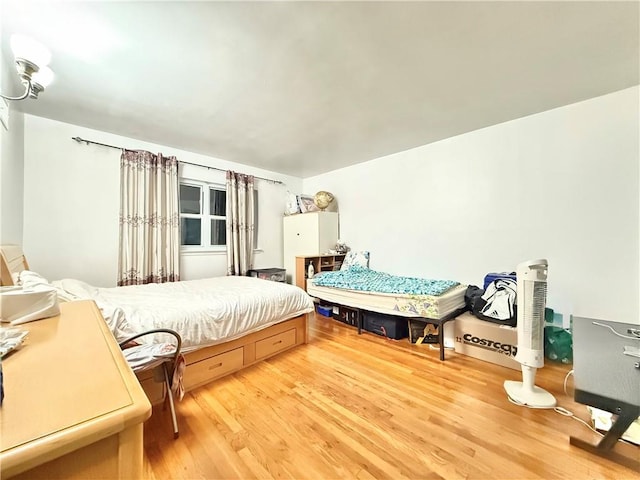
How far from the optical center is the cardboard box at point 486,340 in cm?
224

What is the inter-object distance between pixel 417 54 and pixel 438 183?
192 centimetres

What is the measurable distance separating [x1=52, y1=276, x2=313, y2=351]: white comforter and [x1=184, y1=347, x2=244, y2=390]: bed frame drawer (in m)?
0.17

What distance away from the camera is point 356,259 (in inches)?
166

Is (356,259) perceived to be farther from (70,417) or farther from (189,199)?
(70,417)

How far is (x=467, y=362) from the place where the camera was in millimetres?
2344

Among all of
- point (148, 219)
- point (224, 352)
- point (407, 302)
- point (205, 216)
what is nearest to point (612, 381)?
point (407, 302)

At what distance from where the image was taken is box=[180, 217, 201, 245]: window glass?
11.9 ft

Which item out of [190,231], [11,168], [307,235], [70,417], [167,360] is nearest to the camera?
[70,417]

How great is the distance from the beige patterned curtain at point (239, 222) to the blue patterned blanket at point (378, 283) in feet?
4.08

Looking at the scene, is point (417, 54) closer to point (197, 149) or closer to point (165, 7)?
point (165, 7)

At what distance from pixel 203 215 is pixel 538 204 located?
428 cm

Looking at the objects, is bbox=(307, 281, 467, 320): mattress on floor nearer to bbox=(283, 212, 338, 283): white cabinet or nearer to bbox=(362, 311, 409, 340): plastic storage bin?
bbox=(362, 311, 409, 340): plastic storage bin

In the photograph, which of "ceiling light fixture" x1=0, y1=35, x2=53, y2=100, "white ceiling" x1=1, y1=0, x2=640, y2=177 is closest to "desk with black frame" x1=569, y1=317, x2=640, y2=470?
"white ceiling" x1=1, y1=0, x2=640, y2=177

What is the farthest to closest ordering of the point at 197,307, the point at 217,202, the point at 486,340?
the point at 217,202 → the point at 486,340 → the point at 197,307
